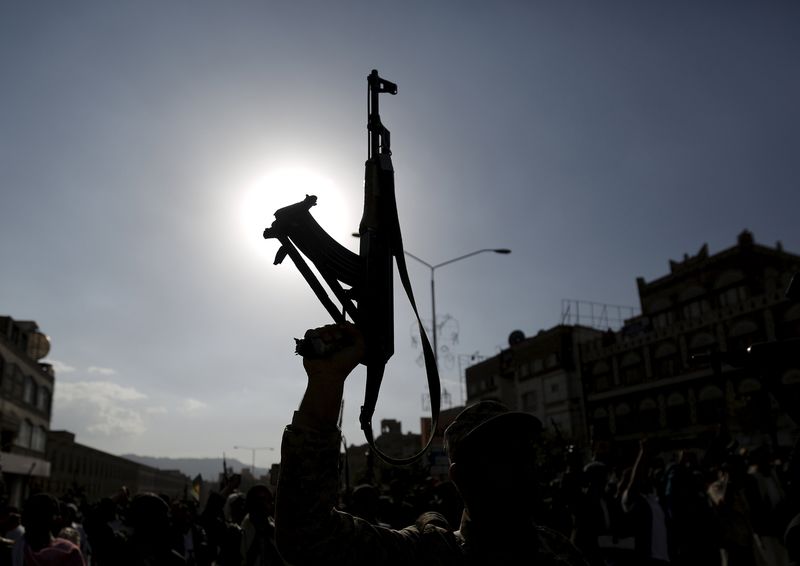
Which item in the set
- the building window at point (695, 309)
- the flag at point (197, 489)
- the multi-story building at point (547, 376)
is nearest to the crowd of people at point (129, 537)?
the flag at point (197, 489)

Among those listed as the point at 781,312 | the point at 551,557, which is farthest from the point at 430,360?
the point at 781,312

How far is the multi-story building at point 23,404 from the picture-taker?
42.8 m

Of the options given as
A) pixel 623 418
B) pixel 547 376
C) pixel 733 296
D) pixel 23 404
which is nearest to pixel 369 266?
pixel 733 296

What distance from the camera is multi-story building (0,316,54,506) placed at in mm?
42750

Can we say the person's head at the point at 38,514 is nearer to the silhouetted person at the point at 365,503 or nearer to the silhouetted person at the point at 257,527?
the silhouetted person at the point at 257,527

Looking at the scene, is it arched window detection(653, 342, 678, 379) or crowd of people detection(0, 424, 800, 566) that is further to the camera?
arched window detection(653, 342, 678, 379)

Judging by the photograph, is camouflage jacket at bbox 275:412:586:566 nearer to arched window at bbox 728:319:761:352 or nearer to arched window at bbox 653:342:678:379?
arched window at bbox 728:319:761:352

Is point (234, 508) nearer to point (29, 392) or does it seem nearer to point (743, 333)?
point (743, 333)

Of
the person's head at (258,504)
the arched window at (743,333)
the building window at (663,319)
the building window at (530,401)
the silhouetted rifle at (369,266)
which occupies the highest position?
the building window at (663,319)

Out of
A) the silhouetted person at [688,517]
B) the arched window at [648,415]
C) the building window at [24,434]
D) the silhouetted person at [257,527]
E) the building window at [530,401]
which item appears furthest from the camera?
the building window at [530,401]

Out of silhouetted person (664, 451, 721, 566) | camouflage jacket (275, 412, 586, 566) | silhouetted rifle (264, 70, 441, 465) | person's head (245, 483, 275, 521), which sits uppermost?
silhouetted rifle (264, 70, 441, 465)

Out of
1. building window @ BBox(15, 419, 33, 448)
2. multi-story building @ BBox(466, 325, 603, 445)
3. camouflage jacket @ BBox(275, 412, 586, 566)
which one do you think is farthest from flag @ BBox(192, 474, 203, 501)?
building window @ BBox(15, 419, 33, 448)

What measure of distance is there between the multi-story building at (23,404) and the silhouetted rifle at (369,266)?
44.2 m

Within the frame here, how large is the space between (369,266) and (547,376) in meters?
51.1
